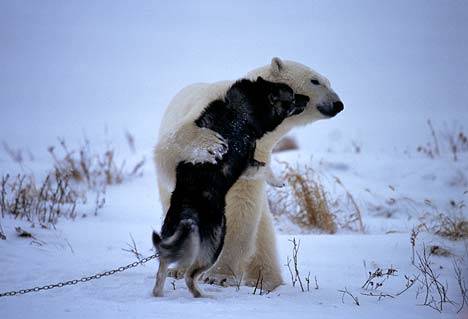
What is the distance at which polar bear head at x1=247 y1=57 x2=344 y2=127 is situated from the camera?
410 centimetres

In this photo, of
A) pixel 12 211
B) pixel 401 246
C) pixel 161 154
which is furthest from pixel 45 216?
pixel 401 246

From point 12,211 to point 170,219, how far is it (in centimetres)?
271

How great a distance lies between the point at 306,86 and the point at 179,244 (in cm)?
184

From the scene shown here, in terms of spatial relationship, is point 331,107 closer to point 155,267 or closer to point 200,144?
point 200,144

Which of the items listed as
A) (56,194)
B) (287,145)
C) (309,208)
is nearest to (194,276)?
(56,194)

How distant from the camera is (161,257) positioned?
3.00 metres

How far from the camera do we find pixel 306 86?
417 cm

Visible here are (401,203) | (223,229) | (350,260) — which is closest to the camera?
(223,229)

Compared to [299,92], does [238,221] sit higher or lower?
lower

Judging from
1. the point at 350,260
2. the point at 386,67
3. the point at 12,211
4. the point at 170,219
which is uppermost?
the point at 386,67

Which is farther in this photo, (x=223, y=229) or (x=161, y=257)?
(x=223, y=229)

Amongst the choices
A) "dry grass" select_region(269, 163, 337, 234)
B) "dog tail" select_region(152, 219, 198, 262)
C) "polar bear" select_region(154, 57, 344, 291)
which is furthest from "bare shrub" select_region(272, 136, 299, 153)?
"dog tail" select_region(152, 219, 198, 262)

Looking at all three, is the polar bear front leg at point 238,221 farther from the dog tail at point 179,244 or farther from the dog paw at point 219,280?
the dog tail at point 179,244

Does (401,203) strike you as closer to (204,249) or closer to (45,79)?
(204,249)
